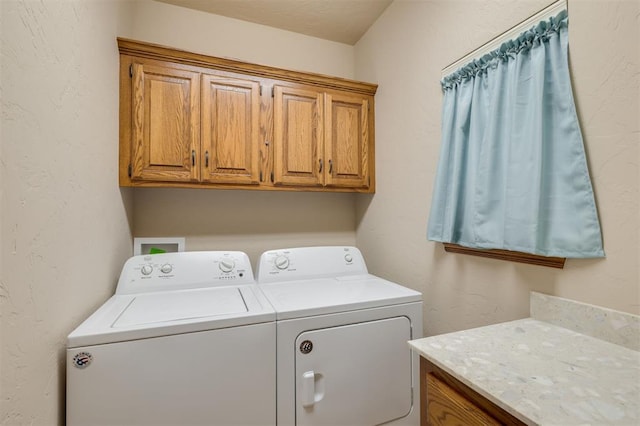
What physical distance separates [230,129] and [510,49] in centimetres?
148

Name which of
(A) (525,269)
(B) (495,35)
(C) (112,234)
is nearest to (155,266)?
(C) (112,234)

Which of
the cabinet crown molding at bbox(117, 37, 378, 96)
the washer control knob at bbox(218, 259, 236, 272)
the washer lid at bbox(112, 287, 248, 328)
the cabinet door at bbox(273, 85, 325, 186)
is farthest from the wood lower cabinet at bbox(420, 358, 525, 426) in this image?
the cabinet crown molding at bbox(117, 37, 378, 96)

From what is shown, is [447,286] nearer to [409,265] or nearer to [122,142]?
[409,265]

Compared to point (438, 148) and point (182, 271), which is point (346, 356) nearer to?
point (182, 271)

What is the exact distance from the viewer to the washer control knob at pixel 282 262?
1.84 metres

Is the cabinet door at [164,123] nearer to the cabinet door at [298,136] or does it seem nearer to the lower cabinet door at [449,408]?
the cabinet door at [298,136]

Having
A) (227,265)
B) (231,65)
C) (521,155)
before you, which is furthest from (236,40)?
(521,155)

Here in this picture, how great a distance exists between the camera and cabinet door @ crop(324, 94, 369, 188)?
2.07m

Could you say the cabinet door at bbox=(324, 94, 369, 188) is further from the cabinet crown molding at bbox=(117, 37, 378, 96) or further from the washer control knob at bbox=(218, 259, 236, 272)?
the washer control knob at bbox=(218, 259, 236, 272)

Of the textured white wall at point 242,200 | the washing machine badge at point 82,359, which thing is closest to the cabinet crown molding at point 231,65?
the textured white wall at point 242,200

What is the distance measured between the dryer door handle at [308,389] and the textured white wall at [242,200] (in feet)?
3.64

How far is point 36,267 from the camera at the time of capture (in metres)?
0.83

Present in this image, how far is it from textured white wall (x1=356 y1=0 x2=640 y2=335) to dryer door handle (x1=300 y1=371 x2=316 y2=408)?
0.79 metres

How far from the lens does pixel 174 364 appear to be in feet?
3.56
